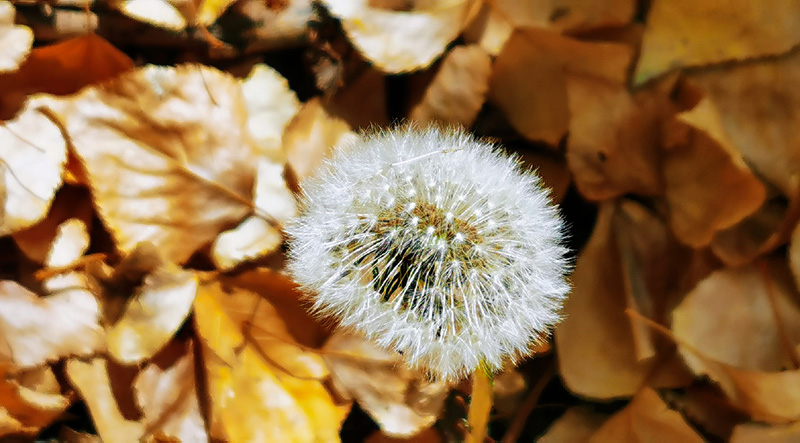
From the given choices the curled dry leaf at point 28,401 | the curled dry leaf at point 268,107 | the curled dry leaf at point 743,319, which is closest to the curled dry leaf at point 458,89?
the curled dry leaf at point 268,107

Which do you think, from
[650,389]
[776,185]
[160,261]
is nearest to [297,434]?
[160,261]

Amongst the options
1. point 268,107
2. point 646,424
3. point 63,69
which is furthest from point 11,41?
point 646,424

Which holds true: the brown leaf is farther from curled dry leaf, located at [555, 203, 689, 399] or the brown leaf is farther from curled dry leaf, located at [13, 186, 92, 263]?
curled dry leaf, located at [13, 186, 92, 263]

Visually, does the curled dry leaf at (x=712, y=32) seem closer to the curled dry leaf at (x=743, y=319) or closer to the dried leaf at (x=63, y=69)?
the curled dry leaf at (x=743, y=319)

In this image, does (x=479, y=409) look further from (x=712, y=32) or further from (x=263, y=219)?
(x=712, y=32)

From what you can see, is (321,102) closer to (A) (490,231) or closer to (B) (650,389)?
(A) (490,231)
